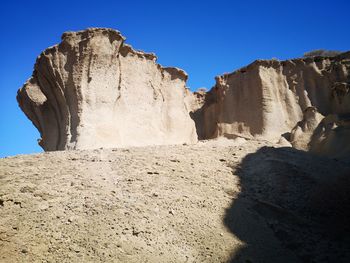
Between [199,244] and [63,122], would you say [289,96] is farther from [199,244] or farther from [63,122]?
[199,244]

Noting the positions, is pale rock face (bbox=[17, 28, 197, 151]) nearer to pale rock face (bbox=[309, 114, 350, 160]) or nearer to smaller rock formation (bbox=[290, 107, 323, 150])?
smaller rock formation (bbox=[290, 107, 323, 150])

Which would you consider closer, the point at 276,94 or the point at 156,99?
the point at 156,99

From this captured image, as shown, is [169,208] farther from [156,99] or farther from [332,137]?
[156,99]

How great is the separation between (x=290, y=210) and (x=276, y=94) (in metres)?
16.6

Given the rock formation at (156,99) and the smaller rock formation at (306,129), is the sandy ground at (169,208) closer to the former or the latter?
the rock formation at (156,99)

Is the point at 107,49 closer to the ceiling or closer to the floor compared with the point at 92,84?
closer to the ceiling

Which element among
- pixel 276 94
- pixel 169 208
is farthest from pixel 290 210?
pixel 276 94

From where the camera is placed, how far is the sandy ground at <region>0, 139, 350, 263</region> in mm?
4652

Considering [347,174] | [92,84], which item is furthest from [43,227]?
[92,84]

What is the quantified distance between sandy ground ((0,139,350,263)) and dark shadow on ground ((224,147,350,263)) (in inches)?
0.7

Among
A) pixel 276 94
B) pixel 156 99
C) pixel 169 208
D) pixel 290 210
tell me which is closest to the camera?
pixel 169 208

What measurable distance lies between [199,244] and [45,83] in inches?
468

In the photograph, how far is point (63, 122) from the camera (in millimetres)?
14555

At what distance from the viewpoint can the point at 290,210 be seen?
6211mm
